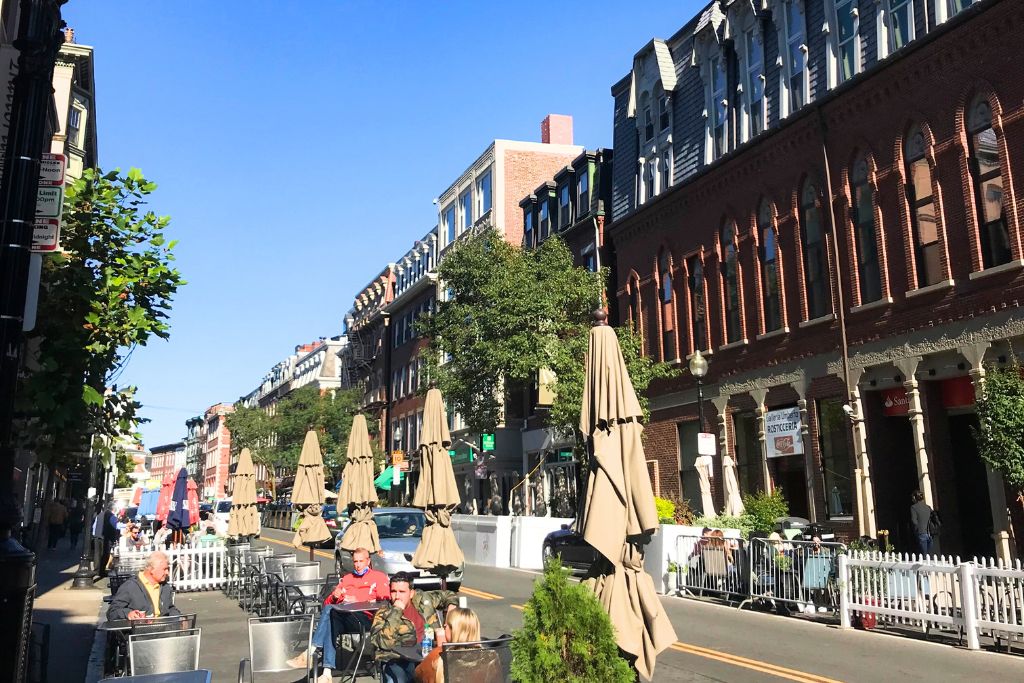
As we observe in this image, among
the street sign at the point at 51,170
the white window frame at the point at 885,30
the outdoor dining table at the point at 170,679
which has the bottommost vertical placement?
the outdoor dining table at the point at 170,679

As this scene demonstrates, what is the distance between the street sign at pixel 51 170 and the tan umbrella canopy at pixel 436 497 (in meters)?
8.26

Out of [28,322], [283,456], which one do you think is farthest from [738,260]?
[283,456]

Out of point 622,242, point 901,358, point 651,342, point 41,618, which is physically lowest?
point 41,618

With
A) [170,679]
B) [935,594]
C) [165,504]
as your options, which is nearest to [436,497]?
[935,594]

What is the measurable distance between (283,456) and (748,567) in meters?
51.7

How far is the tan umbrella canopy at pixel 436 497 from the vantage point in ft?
44.7

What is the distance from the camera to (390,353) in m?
60.5

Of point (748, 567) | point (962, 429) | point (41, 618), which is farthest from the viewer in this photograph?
point (962, 429)

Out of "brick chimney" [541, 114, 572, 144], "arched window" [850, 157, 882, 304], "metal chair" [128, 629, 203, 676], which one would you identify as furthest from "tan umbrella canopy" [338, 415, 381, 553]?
"brick chimney" [541, 114, 572, 144]

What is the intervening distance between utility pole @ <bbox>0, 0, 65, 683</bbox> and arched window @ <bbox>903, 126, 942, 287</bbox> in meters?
18.5

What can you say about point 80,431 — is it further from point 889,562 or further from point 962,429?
point 962,429

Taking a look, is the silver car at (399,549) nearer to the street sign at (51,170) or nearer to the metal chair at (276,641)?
the metal chair at (276,641)

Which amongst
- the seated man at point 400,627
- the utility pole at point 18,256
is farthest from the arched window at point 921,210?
the utility pole at point 18,256

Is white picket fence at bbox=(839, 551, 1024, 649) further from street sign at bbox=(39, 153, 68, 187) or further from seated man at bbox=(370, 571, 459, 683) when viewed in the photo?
street sign at bbox=(39, 153, 68, 187)
